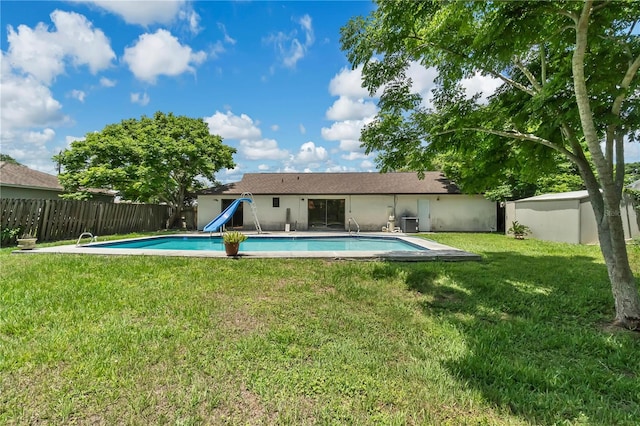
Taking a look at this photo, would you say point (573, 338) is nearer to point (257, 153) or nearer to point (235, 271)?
point (235, 271)

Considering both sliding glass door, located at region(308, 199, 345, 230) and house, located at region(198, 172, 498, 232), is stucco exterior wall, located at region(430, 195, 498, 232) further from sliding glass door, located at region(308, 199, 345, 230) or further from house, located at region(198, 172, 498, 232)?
sliding glass door, located at region(308, 199, 345, 230)

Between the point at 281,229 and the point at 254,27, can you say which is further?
the point at 281,229

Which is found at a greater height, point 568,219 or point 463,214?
point 463,214

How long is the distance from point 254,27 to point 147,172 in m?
10.2

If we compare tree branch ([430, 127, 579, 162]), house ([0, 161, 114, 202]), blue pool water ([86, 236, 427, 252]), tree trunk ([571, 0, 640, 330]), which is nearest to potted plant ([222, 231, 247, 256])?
blue pool water ([86, 236, 427, 252])

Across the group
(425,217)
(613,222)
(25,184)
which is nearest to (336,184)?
(425,217)

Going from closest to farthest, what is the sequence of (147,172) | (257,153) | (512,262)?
(512,262) → (147,172) → (257,153)

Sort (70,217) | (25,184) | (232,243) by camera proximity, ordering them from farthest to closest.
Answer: (25,184)
(70,217)
(232,243)

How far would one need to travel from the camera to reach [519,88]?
6121 mm

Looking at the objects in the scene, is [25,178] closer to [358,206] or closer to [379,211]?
[358,206]

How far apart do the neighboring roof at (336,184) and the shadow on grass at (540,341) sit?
12.4 metres

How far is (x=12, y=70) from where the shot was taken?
11.2 meters

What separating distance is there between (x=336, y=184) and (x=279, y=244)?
8.02m

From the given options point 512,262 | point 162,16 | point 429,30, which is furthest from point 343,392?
point 162,16
